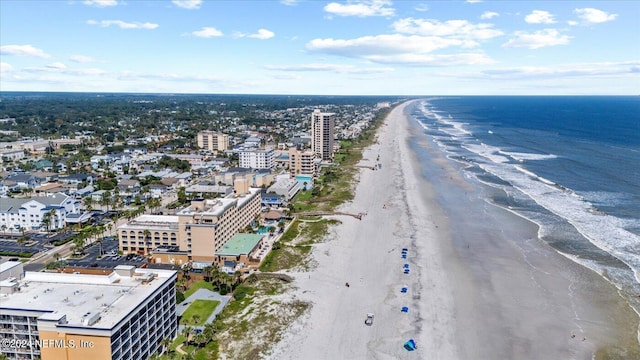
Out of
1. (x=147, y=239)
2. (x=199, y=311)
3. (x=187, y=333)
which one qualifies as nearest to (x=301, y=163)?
(x=147, y=239)

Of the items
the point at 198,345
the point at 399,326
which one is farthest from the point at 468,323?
the point at 198,345

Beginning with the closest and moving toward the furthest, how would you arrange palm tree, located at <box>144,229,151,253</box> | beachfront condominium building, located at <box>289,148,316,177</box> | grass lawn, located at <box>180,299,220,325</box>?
grass lawn, located at <box>180,299,220,325</box> → palm tree, located at <box>144,229,151,253</box> → beachfront condominium building, located at <box>289,148,316,177</box>

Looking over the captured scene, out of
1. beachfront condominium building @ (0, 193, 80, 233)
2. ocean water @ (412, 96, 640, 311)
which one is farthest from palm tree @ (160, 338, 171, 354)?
ocean water @ (412, 96, 640, 311)

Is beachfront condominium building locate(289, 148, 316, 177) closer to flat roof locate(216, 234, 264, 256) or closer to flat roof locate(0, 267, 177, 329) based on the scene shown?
flat roof locate(216, 234, 264, 256)

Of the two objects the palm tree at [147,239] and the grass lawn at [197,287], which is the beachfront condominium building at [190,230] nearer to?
the palm tree at [147,239]

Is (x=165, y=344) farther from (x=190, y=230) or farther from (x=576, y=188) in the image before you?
(x=576, y=188)

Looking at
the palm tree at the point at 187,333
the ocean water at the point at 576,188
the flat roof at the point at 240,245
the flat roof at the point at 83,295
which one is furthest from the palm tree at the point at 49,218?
the ocean water at the point at 576,188
